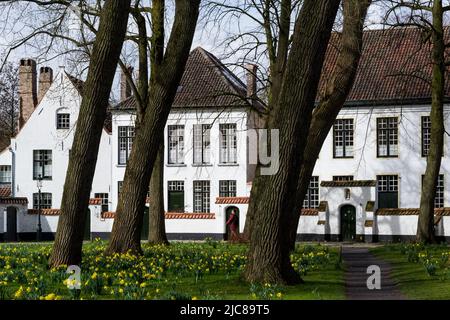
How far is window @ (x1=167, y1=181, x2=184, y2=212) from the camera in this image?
4909 cm

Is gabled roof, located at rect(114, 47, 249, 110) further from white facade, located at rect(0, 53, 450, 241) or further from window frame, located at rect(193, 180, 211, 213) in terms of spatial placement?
window frame, located at rect(193, 180, 211, 213)

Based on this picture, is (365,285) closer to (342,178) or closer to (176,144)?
(342,178)

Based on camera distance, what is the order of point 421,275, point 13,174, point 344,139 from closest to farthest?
point 421,275
point 344,139
point 13,174

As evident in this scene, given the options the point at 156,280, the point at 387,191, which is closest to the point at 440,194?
the point at 387,191

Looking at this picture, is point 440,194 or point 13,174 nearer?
point 440,194

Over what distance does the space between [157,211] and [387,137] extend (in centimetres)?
1938

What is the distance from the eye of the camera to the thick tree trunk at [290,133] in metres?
13.2

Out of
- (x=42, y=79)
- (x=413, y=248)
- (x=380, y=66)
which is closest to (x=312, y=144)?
→ (x=413, y=248)

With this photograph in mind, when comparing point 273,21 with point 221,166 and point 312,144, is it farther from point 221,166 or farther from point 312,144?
point 221,166

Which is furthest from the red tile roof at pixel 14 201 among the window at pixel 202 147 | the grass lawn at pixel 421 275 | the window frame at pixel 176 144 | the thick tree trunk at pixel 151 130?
the thick tree trunk at pixel 151 130

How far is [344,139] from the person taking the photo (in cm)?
4631

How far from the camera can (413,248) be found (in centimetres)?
2625

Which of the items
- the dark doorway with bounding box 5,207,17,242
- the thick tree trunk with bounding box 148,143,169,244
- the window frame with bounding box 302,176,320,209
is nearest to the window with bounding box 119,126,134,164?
the dark doorway with bounding box 5,207,17,242

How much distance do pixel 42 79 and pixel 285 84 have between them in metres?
43.6
